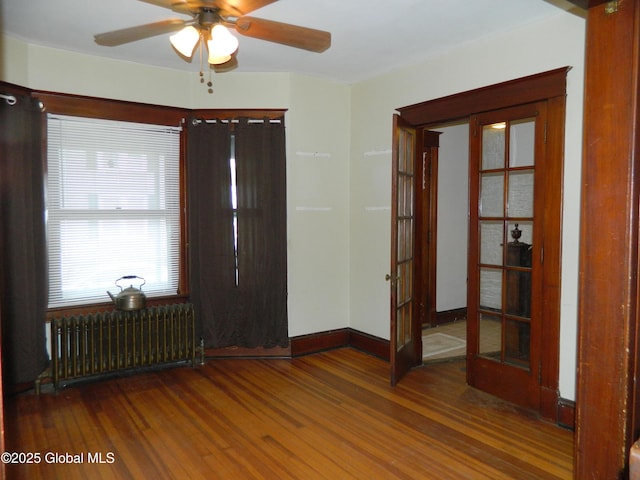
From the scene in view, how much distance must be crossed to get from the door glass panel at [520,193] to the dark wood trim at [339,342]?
72.4 inches

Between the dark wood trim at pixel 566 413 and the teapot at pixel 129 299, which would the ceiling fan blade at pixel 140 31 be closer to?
the teapot at pixel 129 299

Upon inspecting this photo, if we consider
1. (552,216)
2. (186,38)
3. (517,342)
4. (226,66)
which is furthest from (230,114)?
(517,342)

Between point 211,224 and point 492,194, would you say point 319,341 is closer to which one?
point 211,224

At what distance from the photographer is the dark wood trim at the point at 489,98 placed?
312 cm

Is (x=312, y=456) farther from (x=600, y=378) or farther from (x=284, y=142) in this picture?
(x=284, y=142)

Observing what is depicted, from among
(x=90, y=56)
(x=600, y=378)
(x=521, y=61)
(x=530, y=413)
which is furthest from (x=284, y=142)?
(x=600, y=378)

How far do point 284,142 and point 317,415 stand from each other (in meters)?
2.64

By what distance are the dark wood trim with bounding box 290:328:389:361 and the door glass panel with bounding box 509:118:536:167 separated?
2.14 meters

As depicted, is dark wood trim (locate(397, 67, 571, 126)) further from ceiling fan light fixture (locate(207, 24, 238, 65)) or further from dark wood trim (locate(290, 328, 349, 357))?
dark wood trim (locate(290, 328, 349, 357))

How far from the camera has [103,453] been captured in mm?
2750

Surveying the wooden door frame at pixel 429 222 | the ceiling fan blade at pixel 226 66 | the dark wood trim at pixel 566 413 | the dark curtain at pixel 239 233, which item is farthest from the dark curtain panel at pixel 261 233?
the dark wood trim at pixel 566 413

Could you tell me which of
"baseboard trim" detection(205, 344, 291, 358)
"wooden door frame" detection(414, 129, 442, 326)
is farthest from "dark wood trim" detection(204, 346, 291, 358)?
"wooden door frame" detection(414, 129, 442, 326)

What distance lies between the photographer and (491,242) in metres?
3.67

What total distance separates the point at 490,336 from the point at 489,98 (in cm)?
194
